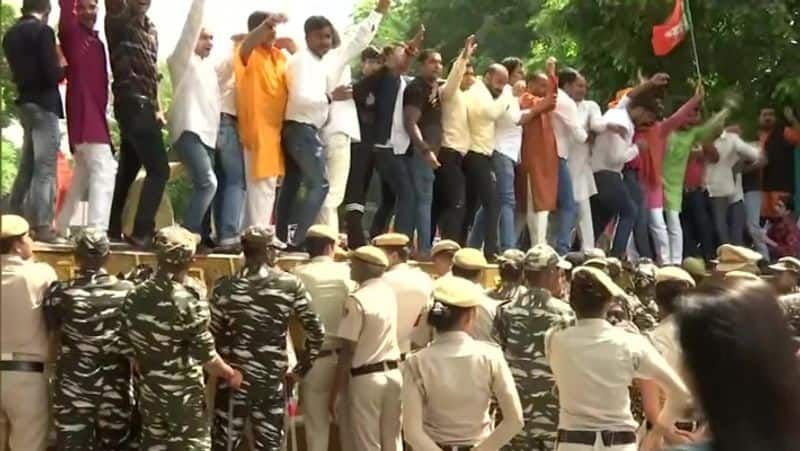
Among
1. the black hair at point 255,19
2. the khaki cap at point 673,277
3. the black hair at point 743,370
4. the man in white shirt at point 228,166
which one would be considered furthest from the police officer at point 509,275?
the black hair at point 743,370

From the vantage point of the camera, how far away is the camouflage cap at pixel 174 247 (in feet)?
22.5

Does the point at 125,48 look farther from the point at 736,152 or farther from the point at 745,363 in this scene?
the point at 736,152

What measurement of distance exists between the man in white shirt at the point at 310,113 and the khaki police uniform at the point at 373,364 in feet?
4.49

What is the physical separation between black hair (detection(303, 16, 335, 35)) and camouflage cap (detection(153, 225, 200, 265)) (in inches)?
106

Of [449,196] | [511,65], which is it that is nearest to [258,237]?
[449,196]

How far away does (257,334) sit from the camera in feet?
24.3

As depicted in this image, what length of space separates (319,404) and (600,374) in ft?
8.28

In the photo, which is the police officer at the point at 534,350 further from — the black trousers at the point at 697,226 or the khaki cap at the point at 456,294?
the black trousers at the point at 697,226

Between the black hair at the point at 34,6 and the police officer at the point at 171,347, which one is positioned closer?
Result: the police officer at the point at 171,347

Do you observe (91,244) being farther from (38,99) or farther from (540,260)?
(540,260)

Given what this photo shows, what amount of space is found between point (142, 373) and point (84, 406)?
1.11 ft

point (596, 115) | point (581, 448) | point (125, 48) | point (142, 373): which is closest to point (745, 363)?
point (581, 448)

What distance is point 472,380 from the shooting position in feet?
21.5

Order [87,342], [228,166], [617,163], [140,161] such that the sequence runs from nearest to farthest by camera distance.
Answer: [87,342], [140,161], [228,166], [617,163]
